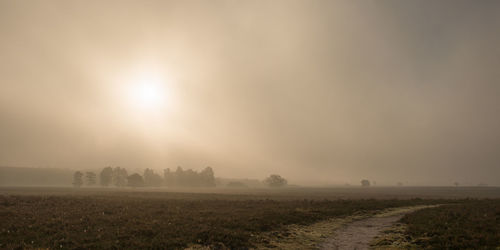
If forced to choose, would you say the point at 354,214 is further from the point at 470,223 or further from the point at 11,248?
the point at 11,248

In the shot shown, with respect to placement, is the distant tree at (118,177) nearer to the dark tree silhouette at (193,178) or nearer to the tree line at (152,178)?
the tree line at (152,178)

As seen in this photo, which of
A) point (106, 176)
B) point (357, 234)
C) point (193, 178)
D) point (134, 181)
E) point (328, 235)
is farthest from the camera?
point (193, 178)

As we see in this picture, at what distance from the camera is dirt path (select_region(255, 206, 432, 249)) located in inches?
756

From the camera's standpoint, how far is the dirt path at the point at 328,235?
19.2 metres

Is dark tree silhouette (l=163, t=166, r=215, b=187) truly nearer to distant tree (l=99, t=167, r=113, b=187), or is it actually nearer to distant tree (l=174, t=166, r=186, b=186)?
distant tree (l=174, t=166, r=186, b=186)

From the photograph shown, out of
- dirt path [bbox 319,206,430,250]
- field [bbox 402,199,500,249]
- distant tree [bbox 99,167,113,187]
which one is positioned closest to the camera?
field [bbox 402,199,500,249]

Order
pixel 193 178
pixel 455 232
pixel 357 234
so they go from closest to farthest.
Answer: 1. pixel 455 232
2. pixel 357 234
3. pixel 193 178

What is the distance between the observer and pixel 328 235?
22609 mm

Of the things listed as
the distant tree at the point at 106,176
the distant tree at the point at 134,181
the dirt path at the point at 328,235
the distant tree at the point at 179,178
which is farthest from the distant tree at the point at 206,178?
the dirt path at the point at 328,235

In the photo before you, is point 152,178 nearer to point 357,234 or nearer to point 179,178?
point 179,178

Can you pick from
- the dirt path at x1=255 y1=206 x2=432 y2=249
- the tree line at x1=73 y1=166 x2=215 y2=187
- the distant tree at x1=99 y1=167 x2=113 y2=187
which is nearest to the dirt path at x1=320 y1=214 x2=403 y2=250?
the dirt path at x1=255 y1=206 x2=432 y2=249

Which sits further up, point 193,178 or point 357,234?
point 357,234

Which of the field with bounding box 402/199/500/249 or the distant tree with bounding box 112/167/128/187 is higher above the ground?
the field with bounding box 402/199/500/249

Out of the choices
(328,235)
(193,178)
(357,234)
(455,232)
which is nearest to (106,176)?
(193,178)
